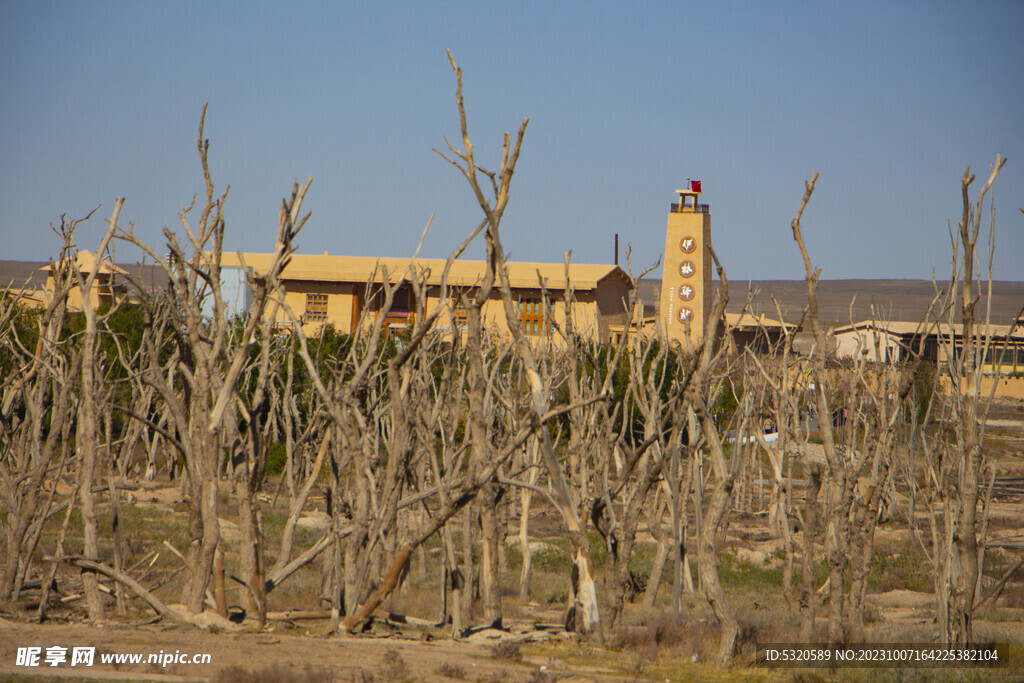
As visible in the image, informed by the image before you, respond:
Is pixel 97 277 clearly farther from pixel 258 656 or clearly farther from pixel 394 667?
pixel 394 667

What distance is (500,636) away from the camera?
8.91m

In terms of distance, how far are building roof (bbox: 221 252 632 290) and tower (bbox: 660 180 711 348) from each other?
18.4 ft

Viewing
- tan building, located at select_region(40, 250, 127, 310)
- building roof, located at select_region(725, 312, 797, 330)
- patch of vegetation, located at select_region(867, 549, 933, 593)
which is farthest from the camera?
patch of vegetation, located at select_region(867, 549, 933, 593)

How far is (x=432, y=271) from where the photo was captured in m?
41.5

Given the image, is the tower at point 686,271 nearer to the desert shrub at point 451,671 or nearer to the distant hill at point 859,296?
the desert shrub at point 451,671

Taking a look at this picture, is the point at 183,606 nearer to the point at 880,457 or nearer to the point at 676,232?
the point at 880,457

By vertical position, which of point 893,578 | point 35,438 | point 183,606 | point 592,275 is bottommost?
point 893,578

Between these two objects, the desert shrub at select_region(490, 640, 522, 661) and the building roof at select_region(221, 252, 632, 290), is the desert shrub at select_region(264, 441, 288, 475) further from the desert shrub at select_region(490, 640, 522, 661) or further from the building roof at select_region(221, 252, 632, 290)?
the desert shrub at select_region(490, 640, 522, 661)

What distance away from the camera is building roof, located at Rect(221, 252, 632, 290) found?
41125mm

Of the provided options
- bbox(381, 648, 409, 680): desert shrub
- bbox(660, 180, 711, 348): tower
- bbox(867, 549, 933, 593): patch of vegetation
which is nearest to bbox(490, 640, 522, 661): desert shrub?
bbox(381, 648, 409, 680): desert shrub

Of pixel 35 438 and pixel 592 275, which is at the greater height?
pixel 592 275

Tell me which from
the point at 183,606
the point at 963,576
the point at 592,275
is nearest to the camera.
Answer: the point at 963,576

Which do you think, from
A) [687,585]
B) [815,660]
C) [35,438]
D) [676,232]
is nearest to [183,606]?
[35,438]

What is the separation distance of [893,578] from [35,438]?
13.1 metres
